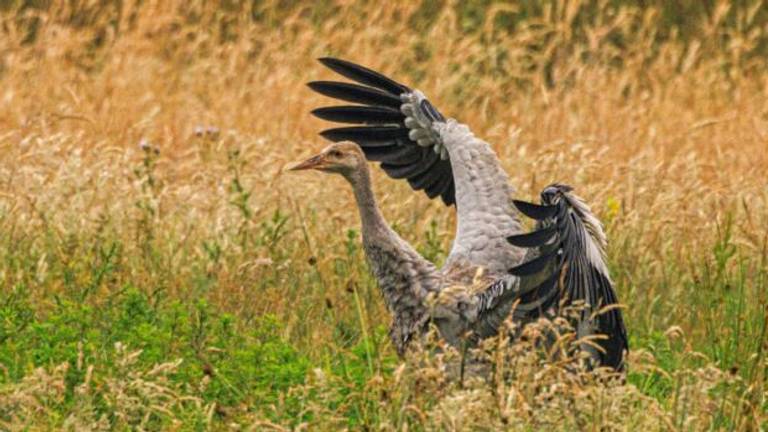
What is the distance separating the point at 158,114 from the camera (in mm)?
9969

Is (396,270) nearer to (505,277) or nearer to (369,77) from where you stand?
(505,277)

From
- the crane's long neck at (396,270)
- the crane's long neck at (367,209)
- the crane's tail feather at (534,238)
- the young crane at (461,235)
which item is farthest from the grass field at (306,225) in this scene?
the crane's tail feather at (534,238)

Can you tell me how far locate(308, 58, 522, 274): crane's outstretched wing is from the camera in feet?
21.6

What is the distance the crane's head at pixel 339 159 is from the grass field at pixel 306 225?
56 centimetres

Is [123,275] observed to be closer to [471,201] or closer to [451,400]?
[471,201]

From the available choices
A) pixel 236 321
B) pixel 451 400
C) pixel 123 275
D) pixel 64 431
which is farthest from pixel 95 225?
pixel 451 400

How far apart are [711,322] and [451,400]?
1977 mm

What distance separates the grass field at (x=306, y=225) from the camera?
455 cm

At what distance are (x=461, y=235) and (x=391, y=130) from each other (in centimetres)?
93

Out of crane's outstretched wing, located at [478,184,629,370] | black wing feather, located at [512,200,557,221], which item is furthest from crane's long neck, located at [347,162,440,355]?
black wing feather, located at [512,200,557,221]

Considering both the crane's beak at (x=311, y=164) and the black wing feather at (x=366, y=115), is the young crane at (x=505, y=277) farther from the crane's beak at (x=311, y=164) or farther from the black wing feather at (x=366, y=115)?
the black wing feather at (x=366, y=115)

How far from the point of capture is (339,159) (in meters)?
5.93

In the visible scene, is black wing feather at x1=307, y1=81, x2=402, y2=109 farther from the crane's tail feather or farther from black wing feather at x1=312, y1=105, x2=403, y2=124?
the crane's tail feather

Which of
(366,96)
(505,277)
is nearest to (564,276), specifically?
(505,277)
